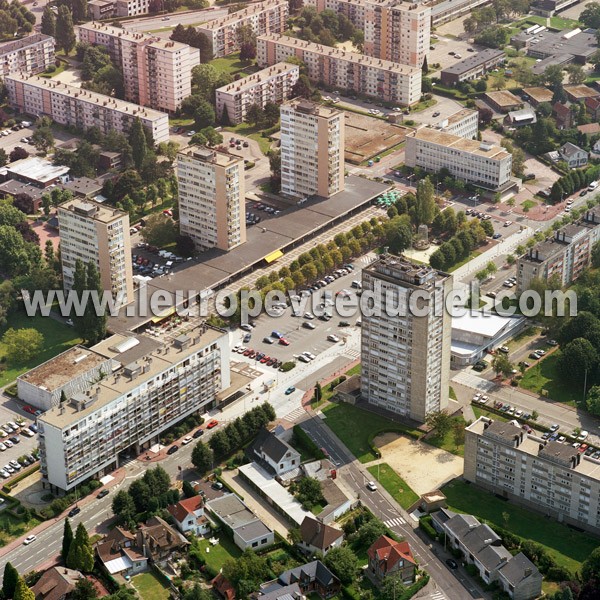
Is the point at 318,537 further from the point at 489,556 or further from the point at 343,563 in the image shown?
the point at 489,556

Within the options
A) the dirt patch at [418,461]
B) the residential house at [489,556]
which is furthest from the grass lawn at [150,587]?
the dirt patch at [418,461]

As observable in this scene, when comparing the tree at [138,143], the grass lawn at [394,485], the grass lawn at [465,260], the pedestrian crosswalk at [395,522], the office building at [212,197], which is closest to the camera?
the pedestrian crosswalk at [395,522]

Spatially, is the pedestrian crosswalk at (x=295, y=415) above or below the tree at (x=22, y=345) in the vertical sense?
below

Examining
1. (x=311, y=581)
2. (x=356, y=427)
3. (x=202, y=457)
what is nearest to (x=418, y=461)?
(x=356, y=427)

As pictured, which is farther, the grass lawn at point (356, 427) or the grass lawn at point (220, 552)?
the grass lawn at point (356, 427)

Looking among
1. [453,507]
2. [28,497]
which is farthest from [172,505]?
[453,507]

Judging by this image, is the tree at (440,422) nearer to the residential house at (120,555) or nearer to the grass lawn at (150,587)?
the residential house at (120,555)

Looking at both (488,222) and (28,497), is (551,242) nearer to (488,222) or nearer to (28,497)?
(488,222)
